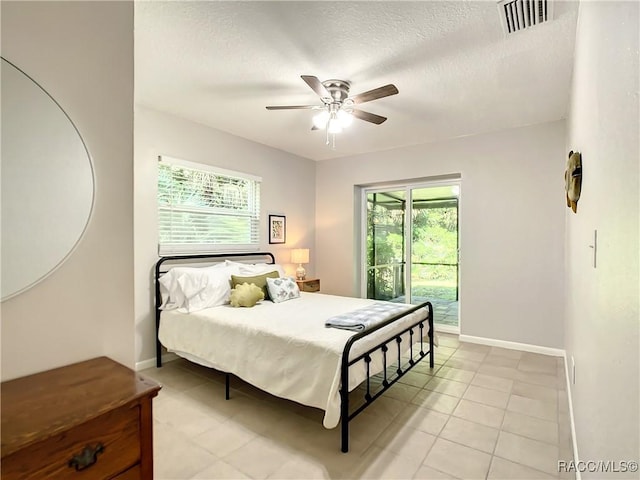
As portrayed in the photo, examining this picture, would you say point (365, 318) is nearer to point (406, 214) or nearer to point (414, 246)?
point (414, 246)

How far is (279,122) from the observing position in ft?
12.4

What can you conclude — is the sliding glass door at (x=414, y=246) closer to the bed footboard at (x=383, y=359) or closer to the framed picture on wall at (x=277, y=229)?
the framed picture on wall at (x=277, y=229)

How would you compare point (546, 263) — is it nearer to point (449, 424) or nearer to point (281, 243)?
point (449, 424)

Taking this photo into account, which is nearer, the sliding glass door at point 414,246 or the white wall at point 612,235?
the white wall at point 612,235

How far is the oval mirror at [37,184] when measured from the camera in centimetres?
102

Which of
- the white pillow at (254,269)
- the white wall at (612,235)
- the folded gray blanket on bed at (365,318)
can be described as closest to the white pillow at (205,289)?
the white pillow at (254,269)

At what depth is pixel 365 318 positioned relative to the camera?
2.68 m

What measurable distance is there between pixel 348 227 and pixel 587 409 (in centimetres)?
405

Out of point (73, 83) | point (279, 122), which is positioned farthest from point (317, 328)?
point (279, 122)

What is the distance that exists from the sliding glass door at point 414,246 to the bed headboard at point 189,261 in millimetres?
1986

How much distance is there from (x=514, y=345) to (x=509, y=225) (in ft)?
4.80

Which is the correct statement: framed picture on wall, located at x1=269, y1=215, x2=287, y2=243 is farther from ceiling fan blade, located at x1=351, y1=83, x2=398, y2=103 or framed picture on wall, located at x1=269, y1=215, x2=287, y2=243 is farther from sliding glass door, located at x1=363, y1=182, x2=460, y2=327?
ceiling fan blade, located at x1=351, y1=83, x2=398, y2=103

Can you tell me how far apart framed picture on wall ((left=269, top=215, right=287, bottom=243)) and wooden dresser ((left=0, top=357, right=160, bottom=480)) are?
366 centimetres

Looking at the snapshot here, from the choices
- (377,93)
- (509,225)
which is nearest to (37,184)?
(377,93)
